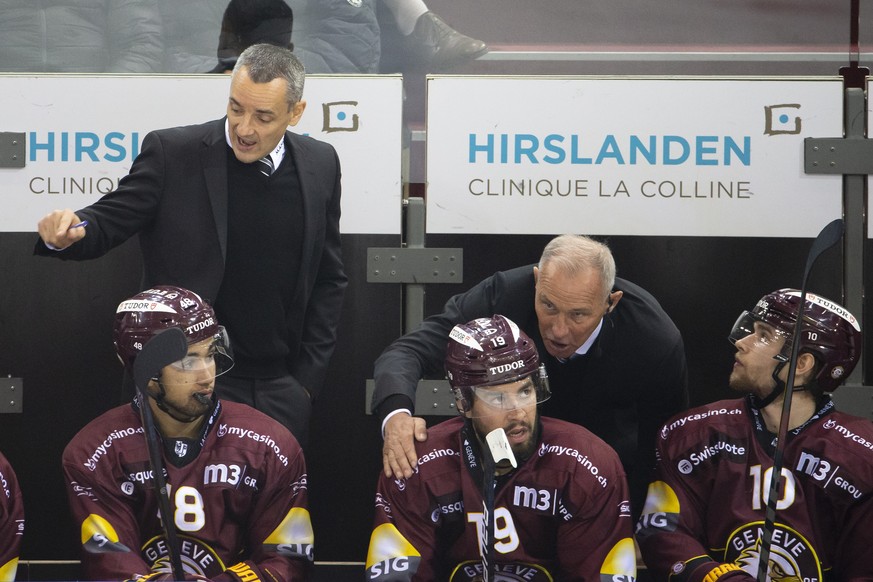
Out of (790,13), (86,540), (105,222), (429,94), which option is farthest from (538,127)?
(86,540)

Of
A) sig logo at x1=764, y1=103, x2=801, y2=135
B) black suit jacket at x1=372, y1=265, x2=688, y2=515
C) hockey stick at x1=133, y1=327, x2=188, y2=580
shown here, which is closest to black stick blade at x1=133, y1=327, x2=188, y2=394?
hockey stick at x1=133, y1=327, x2=188, y2=580

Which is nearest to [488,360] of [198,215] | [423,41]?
[198,215]

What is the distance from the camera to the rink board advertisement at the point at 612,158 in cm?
371

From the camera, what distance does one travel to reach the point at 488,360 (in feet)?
9.31

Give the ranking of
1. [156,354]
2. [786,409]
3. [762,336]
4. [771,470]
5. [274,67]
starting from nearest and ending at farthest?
[156,354]
[786,409]
[771,470]
[762,336]
[274,67]

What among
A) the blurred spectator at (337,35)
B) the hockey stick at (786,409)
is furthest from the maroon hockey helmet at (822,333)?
the blurred spectator at (337,35)

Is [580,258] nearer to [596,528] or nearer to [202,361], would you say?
[596,528]

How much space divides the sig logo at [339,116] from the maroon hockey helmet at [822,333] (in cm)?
135

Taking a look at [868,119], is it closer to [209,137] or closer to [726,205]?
[726,205]

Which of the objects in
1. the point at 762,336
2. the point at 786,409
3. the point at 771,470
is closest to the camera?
the point at 786,409

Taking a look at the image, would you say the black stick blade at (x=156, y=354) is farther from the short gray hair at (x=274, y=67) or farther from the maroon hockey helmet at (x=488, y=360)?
the short gray hair at (x=274, y=67)

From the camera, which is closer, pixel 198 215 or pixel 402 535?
pixel 402 535

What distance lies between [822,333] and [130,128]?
2046 mm

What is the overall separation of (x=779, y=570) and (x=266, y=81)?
68.2 inches
